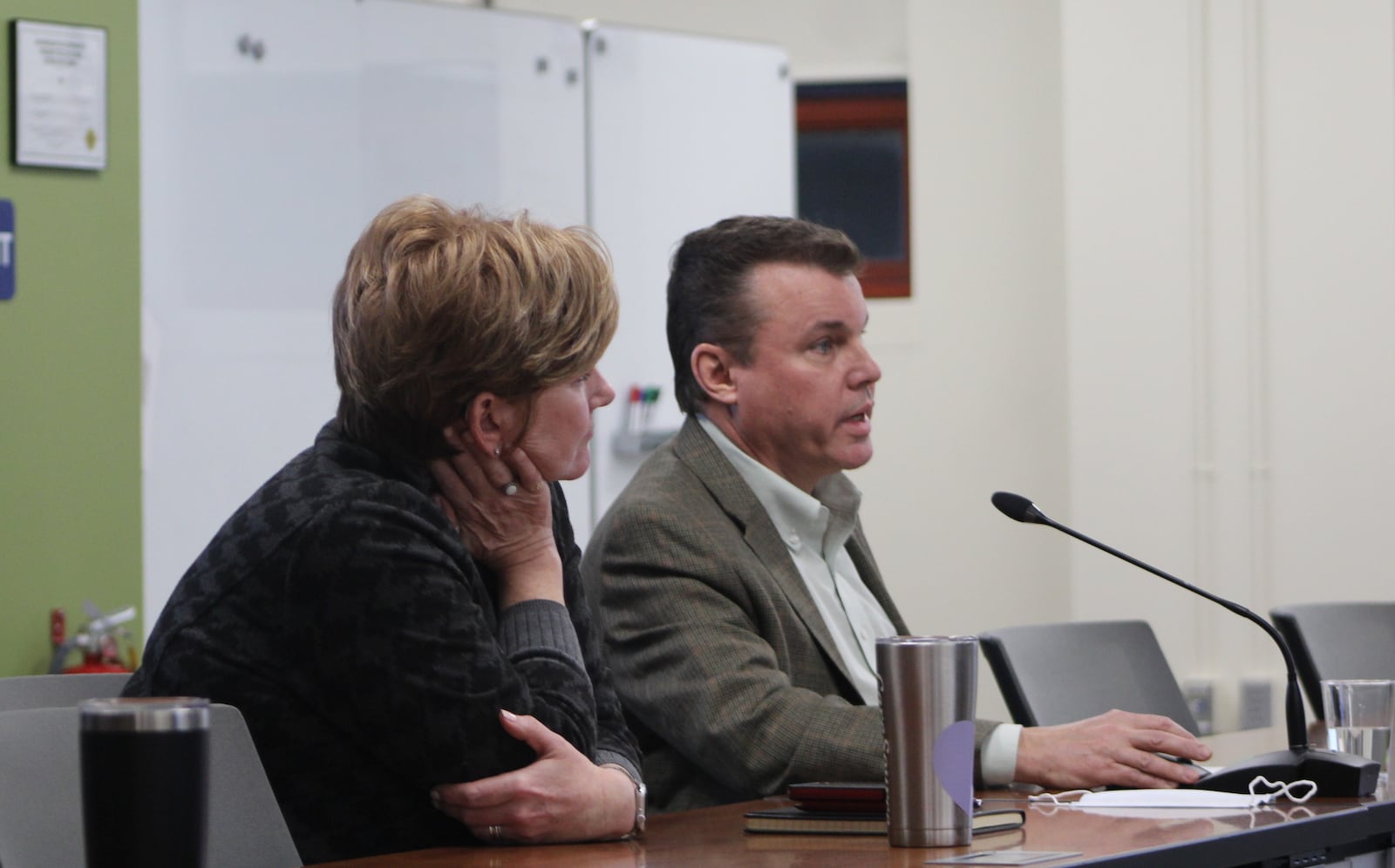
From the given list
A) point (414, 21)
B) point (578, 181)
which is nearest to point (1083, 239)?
point (578, 181)

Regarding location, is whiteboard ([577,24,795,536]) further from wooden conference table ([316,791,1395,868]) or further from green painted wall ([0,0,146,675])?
wooden conference table ([316,791,1395,868])

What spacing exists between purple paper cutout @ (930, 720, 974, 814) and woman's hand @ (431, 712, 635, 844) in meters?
0.30

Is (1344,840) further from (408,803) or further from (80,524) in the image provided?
(80,524)

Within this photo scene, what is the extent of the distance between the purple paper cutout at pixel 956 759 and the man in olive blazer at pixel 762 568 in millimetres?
422

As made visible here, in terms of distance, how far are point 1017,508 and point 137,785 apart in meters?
1.05

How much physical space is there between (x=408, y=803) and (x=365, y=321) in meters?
0.45

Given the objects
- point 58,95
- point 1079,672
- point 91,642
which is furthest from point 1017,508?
point 58,95

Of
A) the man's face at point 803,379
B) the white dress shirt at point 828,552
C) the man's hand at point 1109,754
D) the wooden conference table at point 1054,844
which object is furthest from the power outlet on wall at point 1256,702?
the wooden conference table at point 1054,844

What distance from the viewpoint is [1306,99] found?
4371 mm

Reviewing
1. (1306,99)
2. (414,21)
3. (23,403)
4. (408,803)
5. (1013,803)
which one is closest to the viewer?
(408,803)

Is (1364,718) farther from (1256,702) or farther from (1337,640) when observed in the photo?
(1256,702)

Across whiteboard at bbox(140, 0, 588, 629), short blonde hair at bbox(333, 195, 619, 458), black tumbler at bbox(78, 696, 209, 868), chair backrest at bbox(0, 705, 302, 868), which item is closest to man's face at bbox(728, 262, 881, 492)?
short blonde hair at bbox(333, 195, 619, 458)

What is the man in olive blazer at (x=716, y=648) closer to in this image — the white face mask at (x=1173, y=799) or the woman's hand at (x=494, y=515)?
the white face mask at (x=1173, y=799)

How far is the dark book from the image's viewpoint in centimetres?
148
